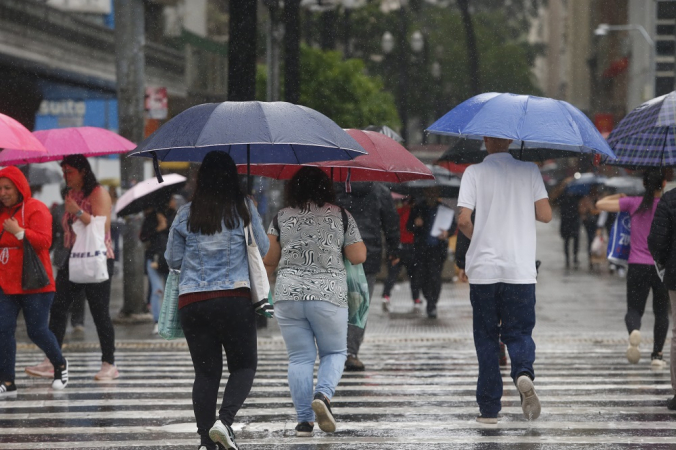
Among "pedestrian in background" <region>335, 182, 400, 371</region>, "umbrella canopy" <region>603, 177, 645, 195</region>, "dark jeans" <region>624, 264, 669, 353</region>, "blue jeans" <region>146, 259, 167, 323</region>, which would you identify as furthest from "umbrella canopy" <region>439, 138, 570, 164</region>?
"umbrella canopy" <region>603, 177, 645, 195</region>

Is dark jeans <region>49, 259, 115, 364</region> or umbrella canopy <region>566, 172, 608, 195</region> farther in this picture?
umbrella canopy <region>566, 172, 608, 195</region>

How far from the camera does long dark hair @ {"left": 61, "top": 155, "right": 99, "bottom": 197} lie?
9500 millimetres

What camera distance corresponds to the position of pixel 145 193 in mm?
13023

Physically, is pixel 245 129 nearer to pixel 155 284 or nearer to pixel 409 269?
pixel 155 284

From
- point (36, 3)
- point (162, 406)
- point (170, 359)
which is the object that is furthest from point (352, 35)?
point (162, 406)

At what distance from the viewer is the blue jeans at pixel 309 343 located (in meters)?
6.98

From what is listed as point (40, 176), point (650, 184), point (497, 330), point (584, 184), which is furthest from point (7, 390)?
point (584, 184)

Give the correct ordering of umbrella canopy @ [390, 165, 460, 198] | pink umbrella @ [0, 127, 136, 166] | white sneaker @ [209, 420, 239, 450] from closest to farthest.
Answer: white sneaker @ [209, 420, 239, 450], pink umbrella @ [0, 127, 136, 166], umbrella canopy @ [390, 165, 460, 198]

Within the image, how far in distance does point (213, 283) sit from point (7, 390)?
3.40 metres

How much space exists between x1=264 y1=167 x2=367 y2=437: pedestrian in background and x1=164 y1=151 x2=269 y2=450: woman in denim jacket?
67cm

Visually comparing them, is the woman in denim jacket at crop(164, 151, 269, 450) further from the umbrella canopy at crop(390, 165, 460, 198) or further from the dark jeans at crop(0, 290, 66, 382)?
the umbrella canopy at crop(390, 165, 460, 198)

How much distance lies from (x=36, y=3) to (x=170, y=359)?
1319 cm

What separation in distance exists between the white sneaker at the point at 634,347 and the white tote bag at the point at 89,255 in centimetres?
465

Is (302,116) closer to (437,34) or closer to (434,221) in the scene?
(434,221)
